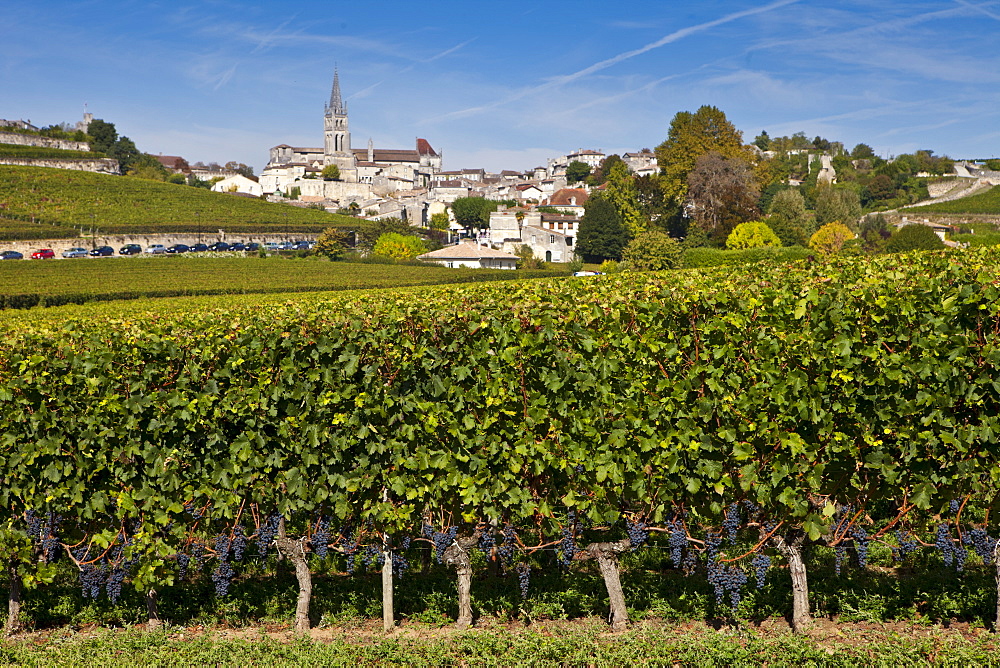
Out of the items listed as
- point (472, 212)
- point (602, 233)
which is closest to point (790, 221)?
point (602, 233)

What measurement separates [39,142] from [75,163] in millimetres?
9639

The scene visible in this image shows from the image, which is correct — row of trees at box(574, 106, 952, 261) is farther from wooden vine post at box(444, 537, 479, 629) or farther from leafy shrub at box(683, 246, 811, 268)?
wooden vine post at box(444, 537, 479, 629)

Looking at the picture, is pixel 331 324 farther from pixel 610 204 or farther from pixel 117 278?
pixel 610 204

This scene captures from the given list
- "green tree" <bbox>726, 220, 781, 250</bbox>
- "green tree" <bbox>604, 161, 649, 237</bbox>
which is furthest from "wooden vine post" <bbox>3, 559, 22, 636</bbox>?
"green tree" <bbox>604, 161, 649, 237</bbox>

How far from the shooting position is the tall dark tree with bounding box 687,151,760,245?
275 ft

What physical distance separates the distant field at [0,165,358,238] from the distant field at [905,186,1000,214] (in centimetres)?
9067

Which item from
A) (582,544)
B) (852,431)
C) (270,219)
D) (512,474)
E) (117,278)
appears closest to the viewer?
(852,431)

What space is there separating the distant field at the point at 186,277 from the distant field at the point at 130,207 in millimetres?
33181

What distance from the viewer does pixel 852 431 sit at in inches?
281

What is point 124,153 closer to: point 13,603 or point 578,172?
point 578,172

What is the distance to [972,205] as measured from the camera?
127m

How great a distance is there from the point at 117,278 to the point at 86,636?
51.1 m

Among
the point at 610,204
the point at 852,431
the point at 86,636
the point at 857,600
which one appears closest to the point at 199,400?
the point at 86,636

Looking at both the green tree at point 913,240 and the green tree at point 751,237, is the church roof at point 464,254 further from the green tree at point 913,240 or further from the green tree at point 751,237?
the green tree at point 913,240
